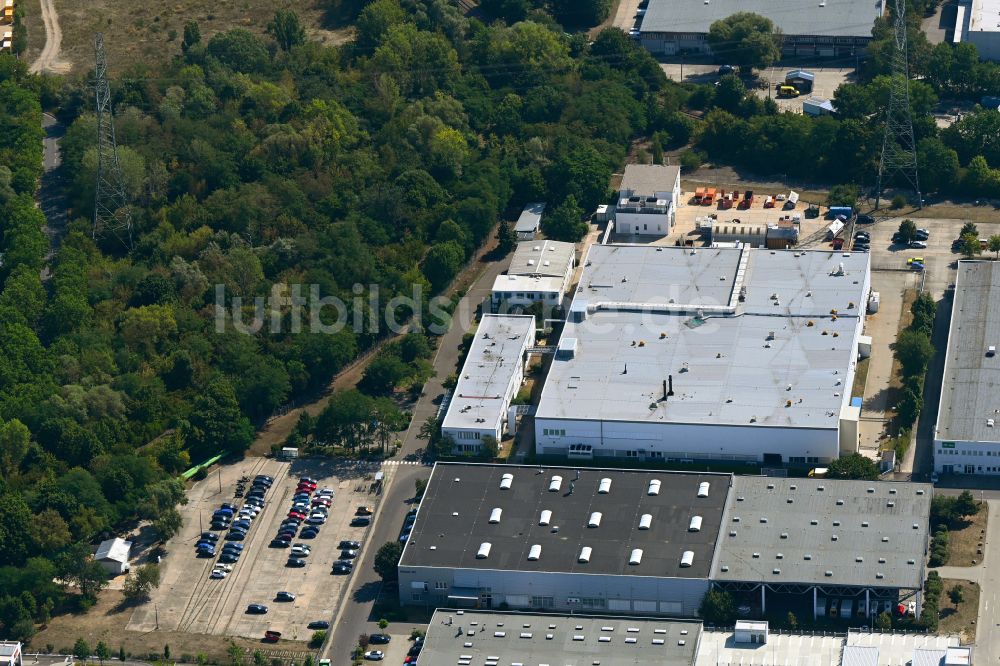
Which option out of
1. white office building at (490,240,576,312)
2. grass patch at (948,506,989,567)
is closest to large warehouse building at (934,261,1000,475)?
grass patch at (948,506,989,567)

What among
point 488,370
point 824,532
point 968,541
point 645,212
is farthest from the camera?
point 645,212

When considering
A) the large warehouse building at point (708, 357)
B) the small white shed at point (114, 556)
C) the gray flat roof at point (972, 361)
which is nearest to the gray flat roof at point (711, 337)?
the large warehouse building at point (708, 357)

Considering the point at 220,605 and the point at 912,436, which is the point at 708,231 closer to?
the point at 912,436

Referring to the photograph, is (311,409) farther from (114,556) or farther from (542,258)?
(542,258)

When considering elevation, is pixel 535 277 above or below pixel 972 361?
below

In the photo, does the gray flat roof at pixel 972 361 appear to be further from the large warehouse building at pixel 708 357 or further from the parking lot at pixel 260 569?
the parking lot at pixel 260 569

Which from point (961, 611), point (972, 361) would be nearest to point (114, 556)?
point (961, 611)
